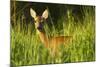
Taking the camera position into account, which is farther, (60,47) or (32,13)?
(60,47)

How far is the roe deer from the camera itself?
2.22 metres

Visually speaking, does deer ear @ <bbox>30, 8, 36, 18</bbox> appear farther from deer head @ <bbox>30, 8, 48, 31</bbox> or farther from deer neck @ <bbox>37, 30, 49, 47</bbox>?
deer neck @ <bbox>37, 30, 49, 47</bbox>

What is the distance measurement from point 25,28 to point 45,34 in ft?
0.71

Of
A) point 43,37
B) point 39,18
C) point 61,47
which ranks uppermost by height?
point 39,18

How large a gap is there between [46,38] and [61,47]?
189mm

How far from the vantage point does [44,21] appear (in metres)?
2.25

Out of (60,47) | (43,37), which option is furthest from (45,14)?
(60,47)

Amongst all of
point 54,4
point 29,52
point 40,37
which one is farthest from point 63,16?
point 29,52

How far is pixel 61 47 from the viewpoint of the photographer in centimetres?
231

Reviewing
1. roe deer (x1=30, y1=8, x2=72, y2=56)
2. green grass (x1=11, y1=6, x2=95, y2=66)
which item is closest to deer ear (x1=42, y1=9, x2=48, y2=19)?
roe deer (x1=30, y1=8, x2=72, y2=56)

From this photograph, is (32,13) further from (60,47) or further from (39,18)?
(60,47)

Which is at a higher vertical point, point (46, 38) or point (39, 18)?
point (39, 18)
